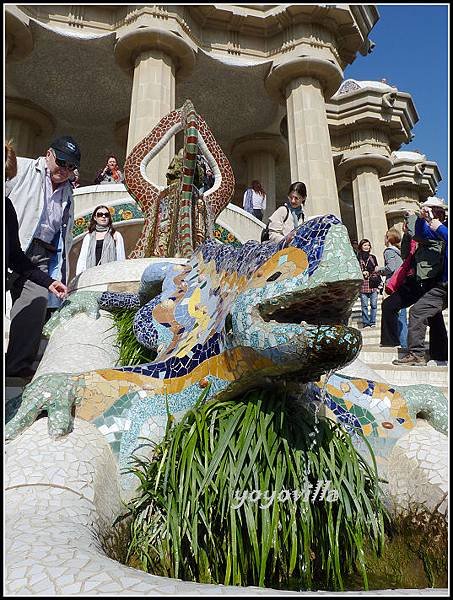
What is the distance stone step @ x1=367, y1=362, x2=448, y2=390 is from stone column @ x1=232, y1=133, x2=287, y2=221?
53.3 ft

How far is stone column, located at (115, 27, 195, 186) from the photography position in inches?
565

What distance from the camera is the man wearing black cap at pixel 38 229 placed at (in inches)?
150

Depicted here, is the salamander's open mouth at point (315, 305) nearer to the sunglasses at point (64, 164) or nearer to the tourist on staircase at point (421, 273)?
the sunglasses at point (64, 164)

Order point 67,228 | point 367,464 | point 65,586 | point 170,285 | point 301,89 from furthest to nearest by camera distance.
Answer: point 301,89 < point 67,228 < point 170,285 < point 367,464 < point 65,586

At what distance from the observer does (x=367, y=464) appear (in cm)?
234

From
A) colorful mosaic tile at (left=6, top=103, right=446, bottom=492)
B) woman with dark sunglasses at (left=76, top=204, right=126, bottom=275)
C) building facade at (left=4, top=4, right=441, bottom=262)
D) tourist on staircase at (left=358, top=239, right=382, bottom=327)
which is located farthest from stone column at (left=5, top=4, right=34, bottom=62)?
colorful mosaic tile at (left=6, top=103, right=446, bottom=492)

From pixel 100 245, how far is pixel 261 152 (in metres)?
16.0

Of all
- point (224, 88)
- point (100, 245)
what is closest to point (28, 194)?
point (100, 245)

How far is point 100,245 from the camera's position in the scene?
256 inches

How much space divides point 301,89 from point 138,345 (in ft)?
48.3

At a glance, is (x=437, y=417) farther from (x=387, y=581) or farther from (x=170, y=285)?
(x=170, y=285)

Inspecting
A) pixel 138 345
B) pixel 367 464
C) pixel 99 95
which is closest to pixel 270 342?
pixel 367 464

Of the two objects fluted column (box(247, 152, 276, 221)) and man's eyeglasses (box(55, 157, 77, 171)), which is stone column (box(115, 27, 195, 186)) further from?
man's eyeglasses (box(55, 157, 77, 171))

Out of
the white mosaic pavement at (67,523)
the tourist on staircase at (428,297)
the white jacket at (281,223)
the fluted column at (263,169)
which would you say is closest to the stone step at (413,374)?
the tourist on staircase at (428,297)
